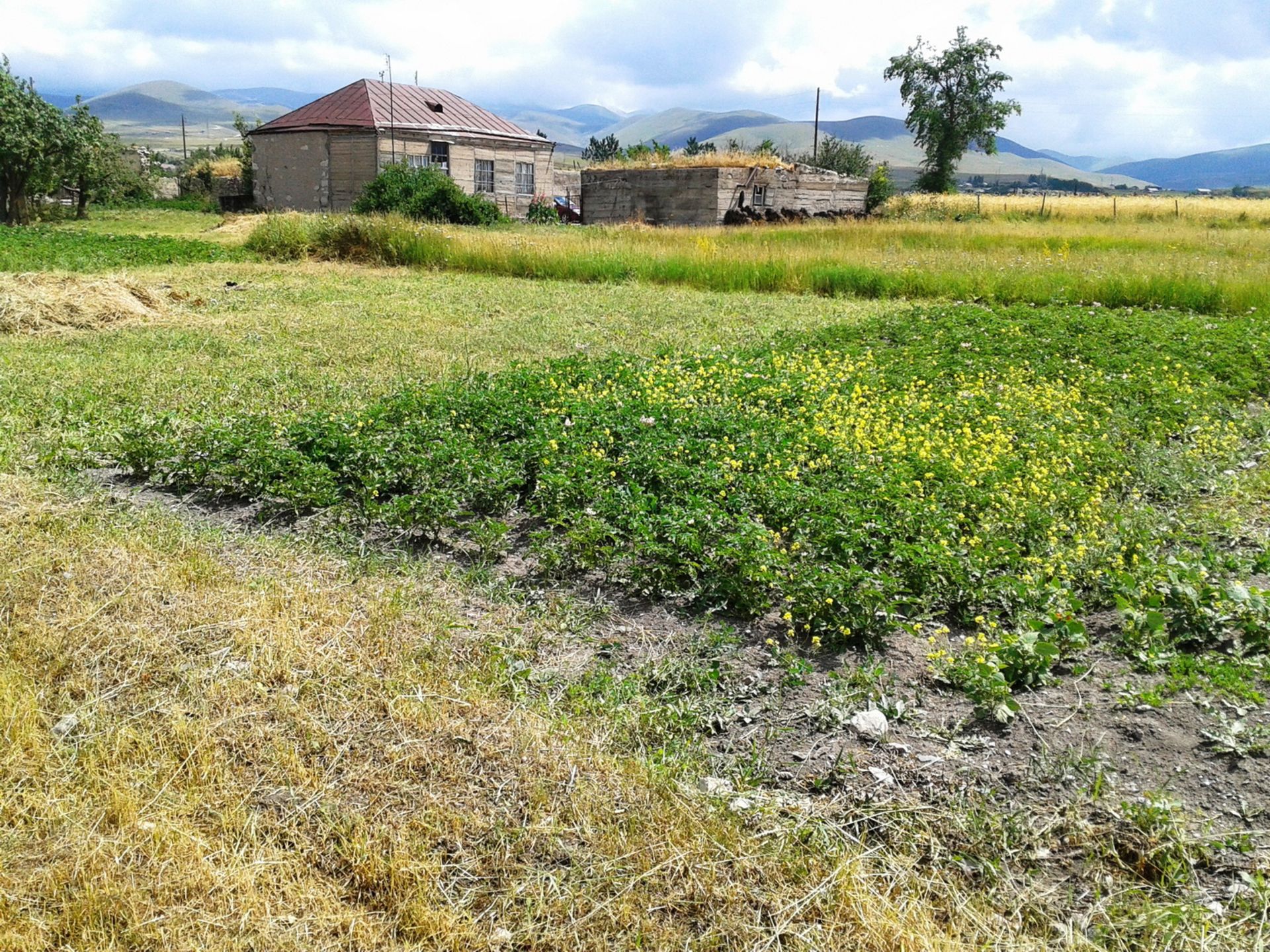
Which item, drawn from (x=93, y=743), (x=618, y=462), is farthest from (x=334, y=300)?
(x=93, y=743)

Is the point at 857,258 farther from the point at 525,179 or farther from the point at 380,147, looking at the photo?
the point at 525,179

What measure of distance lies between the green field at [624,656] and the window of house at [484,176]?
2774 centimetres

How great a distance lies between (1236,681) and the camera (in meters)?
3.09

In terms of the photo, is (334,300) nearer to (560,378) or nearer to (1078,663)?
(560,378)

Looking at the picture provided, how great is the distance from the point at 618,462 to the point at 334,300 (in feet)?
31.7

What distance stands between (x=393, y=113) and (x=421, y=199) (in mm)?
7449

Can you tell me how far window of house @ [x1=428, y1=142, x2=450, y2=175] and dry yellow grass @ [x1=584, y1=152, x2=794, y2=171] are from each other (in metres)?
6.01

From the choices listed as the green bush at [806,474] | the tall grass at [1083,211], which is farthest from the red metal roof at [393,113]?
the green bush at [806,474]

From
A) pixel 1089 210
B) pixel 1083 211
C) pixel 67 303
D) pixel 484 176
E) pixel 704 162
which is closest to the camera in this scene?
pixel 67 303

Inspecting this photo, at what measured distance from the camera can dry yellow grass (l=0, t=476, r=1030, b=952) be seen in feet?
7.85

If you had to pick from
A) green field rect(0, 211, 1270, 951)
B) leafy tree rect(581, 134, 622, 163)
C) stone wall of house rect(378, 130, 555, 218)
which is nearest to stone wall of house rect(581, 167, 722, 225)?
stone wall of house rect(378, 130, 555, 218)

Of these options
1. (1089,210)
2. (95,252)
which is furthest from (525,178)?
(1089,210)

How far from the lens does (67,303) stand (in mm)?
10922

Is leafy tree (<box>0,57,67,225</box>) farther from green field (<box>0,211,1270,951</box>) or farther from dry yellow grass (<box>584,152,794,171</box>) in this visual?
green field (<box>0,211,1270,951</box>)
